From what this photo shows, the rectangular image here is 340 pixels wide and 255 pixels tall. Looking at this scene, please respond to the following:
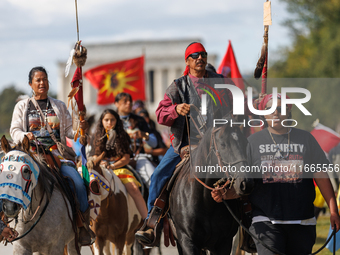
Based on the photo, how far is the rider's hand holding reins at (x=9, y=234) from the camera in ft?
19.3

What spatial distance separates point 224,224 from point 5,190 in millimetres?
2287

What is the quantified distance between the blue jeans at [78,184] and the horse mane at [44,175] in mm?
372

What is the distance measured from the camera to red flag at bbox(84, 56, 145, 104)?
16.1m

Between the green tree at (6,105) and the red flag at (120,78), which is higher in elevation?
the red flag at (120,78)

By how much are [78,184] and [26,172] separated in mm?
1331

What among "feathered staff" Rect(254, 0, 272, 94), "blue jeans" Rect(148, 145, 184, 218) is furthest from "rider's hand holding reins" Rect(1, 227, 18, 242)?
"feathered staff" Rect(254, 0, 272, 94)

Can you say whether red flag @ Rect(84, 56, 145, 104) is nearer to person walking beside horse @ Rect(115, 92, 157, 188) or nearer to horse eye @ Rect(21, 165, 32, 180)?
person walking beside horse @ Rect(115, 92, 157, 188)

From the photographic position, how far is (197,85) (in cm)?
643

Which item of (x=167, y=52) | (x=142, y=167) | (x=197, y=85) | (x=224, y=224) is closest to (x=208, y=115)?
(x=197, y=85)

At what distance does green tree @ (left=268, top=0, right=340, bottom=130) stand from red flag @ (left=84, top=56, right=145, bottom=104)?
22.3m

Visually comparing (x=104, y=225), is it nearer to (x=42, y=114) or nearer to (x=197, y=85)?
(x=42, y=114)

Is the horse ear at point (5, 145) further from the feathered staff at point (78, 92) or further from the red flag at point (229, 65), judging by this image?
the red flag at point (229, 65)

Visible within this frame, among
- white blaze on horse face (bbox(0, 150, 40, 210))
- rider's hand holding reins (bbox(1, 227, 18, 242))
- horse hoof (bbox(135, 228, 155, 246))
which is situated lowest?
horse hoof (bbox(135, 228, 155, 246))

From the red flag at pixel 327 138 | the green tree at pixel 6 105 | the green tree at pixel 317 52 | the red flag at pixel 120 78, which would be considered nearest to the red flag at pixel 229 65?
the red flag at pixel 327 138
